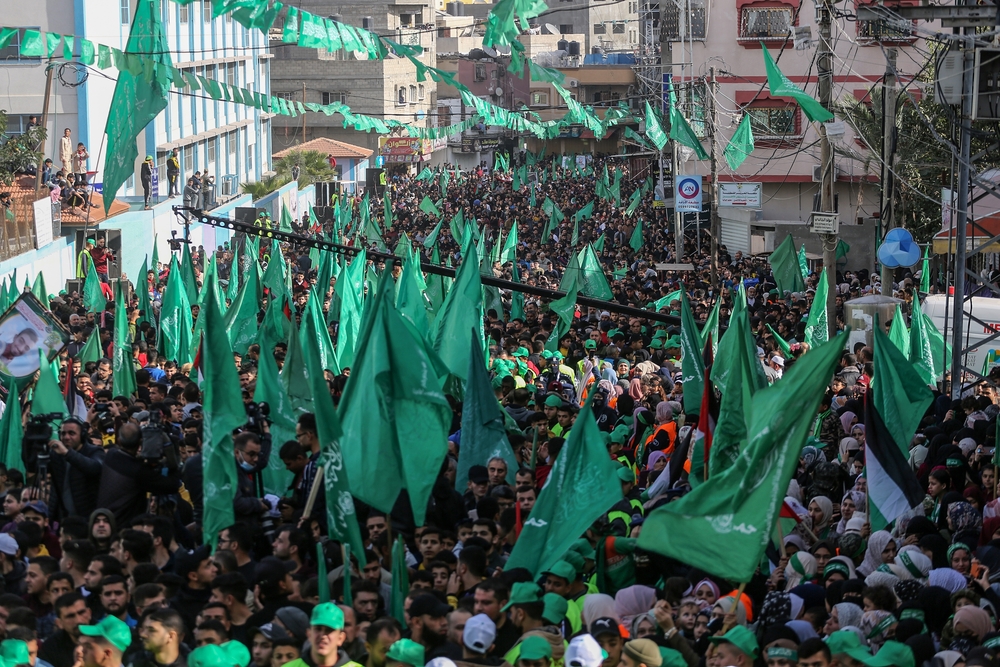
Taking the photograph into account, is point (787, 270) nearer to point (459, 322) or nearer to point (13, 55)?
point (459, 322)

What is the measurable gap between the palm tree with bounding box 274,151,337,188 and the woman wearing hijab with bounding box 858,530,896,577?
46504 millimetres

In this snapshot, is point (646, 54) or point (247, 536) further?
point (646, 54)

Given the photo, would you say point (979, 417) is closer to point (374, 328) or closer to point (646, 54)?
point (374, 328)

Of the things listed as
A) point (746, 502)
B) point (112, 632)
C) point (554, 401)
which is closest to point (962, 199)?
point (554, 401)

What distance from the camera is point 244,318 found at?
17.6 metres

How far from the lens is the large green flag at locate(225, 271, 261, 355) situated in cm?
1733

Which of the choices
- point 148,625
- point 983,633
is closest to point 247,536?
point 148,625

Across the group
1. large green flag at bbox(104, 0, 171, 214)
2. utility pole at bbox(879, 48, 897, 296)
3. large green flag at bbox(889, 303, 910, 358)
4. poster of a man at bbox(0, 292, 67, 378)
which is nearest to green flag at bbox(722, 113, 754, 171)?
utility pole at bbox(879, 48, 897, 296)

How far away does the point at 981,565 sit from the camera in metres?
8.02

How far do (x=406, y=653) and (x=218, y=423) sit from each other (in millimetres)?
3025

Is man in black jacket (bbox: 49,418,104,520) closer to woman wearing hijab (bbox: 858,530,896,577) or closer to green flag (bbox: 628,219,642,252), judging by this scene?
woman wearing hijab (bbox: 858,530,896,577)

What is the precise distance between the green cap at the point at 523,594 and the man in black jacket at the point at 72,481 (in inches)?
129

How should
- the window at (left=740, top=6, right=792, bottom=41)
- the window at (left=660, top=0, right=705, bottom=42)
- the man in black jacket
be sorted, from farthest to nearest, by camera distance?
the window at (left=740, top=6, right=792, bottom=41)
the window at (left=660, top=0, right=705, bottom=42)
the man in black jacket

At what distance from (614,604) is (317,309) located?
8.16 m
